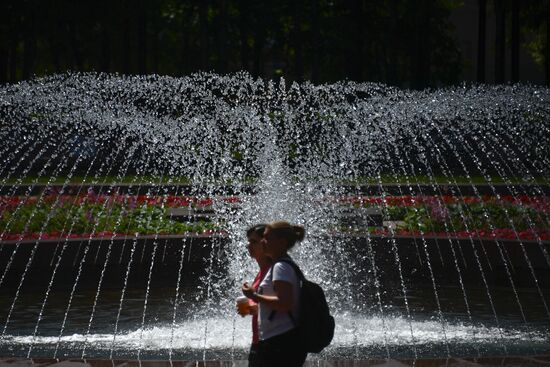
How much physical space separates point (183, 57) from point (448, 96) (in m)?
57.7

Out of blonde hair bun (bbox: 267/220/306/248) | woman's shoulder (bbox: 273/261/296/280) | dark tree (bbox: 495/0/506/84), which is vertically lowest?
woman's shoulder (bbox: 273/261/296/280)

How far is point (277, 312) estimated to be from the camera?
6.63 meters

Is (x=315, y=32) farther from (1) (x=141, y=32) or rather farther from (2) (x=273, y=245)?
(2) (x=273, y=245)

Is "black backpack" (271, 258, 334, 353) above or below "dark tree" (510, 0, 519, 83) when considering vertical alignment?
below

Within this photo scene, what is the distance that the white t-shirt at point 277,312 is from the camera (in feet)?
21.6

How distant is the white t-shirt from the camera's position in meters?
6.59

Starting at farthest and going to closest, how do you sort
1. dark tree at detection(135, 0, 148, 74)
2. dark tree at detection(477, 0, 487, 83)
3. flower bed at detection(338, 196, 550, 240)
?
dark tree at detection(477, 0, 487, 83) → dark tree at detection(135, 0, 148, 74) → flower bed at detection(338, 196, 550, 240)

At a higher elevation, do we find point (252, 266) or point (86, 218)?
point (86, 218)

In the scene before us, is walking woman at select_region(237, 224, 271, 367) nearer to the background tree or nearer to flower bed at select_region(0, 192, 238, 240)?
flower bed at select_region(0, 192, 238, 240)

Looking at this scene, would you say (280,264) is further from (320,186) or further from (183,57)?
(183,57)

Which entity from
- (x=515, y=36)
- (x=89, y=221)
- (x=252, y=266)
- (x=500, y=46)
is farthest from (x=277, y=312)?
(x=515, y=36)

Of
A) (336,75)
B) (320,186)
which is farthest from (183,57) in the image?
(320,186)

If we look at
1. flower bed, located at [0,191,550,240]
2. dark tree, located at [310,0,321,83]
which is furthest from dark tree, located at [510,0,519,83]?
flower bed, located at [0,191,550,240]

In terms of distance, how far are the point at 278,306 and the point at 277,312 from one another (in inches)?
3.3
